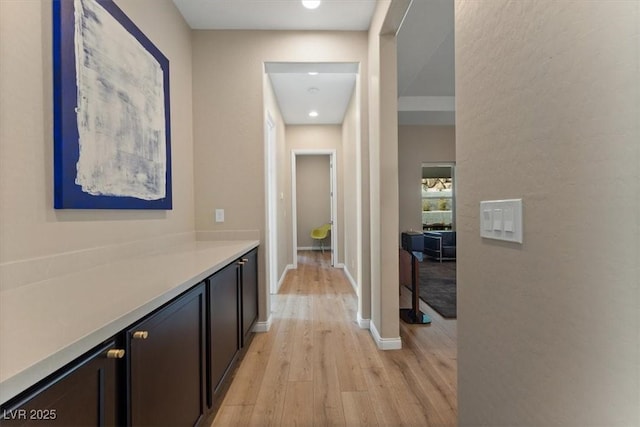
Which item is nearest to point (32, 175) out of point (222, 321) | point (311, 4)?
point (222, 321)

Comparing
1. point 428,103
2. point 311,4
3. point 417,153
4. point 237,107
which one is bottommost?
point 237,107

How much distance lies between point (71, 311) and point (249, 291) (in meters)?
1.71

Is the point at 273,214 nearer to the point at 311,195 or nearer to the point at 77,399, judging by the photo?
the point at 77,399

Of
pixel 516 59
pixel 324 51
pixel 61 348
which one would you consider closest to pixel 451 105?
pixel 324 51

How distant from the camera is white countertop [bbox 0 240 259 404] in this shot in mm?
567

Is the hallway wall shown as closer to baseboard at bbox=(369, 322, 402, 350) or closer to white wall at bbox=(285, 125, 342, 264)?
baseboard at bbox=(369, 322, 402, 350)

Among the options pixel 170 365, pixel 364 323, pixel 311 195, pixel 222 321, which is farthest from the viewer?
pixel 311 195

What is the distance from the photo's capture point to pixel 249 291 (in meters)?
2.47

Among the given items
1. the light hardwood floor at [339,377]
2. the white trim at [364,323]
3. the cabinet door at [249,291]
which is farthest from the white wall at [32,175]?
the white trim at [364,323]

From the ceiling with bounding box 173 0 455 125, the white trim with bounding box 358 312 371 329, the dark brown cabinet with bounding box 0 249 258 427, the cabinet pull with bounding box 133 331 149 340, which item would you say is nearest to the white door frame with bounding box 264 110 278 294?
the ceiling with bounding box 173 0 455 125

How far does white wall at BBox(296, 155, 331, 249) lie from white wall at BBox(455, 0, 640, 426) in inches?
294

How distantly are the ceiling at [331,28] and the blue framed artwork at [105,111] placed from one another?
85 cm

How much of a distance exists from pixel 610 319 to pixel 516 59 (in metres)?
0.62

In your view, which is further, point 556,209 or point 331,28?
point 331,28
